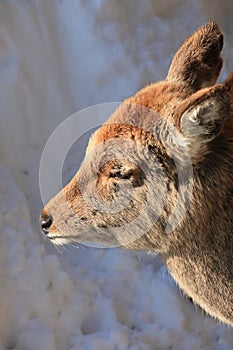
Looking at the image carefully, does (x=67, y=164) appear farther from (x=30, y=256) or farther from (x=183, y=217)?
(x=183, y=217)

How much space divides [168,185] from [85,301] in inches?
51.4

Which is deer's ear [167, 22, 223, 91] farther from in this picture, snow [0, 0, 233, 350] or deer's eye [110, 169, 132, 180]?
snow [0, 0, 233, 350]

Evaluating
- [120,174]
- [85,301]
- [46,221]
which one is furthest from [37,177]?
[120,174]

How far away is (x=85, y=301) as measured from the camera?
3100 millimetres

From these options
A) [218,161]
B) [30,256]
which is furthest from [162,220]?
[30,256]

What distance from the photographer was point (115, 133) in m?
2.07

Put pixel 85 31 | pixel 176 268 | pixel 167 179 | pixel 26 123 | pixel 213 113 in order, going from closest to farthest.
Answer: pixel 213 113
pixel 167 179
pixel 176 268
pixel 26 123
pixel 85 31

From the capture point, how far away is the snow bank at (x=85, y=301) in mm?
2926

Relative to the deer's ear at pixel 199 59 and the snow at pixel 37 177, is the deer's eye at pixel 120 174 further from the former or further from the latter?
the snow at pixel 37 177

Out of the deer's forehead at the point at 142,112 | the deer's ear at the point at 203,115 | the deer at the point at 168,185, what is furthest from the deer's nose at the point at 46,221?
the deer's ear at the point at 203,115

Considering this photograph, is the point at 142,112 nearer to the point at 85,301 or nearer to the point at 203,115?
the point at 203,115

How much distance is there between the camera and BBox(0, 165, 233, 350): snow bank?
2926 millimetres

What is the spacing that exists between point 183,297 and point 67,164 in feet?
3.49

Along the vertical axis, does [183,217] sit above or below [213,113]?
below
